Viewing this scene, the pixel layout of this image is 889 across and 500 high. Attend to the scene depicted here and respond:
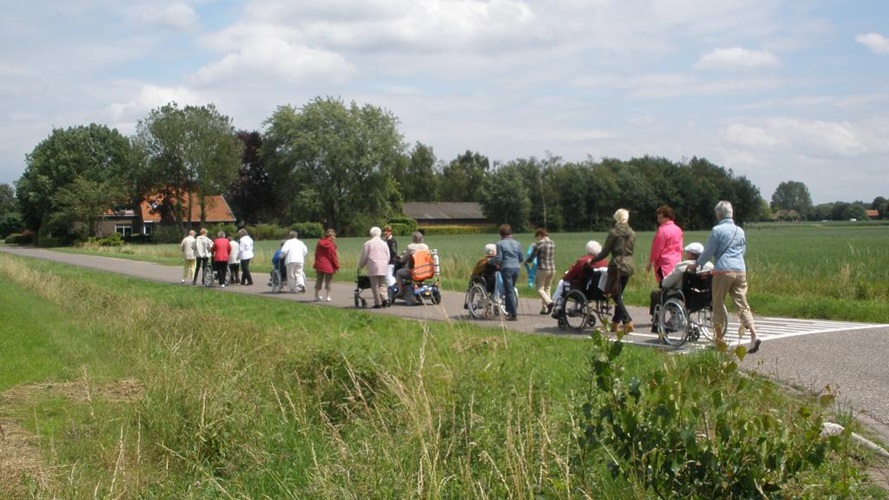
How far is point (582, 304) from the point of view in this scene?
47.2ft

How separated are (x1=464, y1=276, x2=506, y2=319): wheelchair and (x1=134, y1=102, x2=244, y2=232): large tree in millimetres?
80441

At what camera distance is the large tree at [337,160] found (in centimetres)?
9412

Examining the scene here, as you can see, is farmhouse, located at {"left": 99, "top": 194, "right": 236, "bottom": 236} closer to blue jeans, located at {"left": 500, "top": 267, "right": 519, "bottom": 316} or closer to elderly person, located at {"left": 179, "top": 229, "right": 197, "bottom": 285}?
elderly person, located at {"left": 179, "top": 229, "right": 197, "bottom": 285}

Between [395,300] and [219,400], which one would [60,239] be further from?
[219,400]

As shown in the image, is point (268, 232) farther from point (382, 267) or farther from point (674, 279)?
point (674, 279)

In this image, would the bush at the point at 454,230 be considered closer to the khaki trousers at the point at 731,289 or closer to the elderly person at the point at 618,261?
the elderly person at the point at 618,261

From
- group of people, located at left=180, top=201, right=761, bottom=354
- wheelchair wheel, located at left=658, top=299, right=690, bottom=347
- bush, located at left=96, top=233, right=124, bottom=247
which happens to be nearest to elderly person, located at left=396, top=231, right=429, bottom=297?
group of people, located at left=180, top=201, right=761, bottom=354

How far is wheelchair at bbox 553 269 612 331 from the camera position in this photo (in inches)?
566

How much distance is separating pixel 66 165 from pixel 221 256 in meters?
79.9

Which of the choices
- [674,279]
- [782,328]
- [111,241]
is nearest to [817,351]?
[674,279]

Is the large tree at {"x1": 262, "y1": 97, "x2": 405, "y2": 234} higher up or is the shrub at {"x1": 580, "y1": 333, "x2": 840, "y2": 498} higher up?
the large tree at {"x1": 262, "y1": 97, "x2": 405, "y2": 234}

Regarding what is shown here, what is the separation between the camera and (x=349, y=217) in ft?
315

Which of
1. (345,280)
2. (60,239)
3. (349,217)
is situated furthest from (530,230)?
(345,280)

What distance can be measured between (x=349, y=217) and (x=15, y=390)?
3350 inches
